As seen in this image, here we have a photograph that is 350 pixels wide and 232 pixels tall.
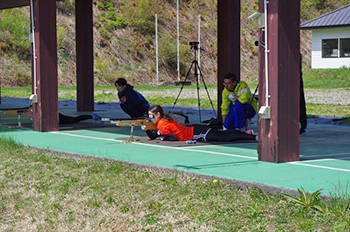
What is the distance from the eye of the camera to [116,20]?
5528cm

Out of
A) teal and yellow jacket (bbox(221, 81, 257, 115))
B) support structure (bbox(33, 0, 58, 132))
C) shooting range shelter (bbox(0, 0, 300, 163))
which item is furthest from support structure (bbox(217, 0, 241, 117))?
support structure (bbox(33, 0, 58, 132))

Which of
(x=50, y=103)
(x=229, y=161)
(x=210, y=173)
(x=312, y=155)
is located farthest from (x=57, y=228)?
(x=50, y=103)

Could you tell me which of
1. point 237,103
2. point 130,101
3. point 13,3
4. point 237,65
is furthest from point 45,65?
point 13,3

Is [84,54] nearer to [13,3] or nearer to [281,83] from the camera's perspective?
[13,3]

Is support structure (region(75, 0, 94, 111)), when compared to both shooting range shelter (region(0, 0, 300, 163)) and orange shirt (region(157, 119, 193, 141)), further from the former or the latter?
orange shirt (region(157, 119, 193, 141))

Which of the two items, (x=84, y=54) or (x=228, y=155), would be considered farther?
(x=84, y=54)

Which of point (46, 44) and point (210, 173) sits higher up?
point (46, 44)

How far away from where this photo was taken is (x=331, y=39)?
41.0 m

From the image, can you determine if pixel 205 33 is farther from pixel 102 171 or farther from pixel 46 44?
pixel 102 171

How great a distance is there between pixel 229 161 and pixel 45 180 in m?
2.30

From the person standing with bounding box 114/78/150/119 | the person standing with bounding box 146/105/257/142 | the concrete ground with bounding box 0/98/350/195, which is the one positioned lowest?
the concrete ground with bounding box 0/98/350/195

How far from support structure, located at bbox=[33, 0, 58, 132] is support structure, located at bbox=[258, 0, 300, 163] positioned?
5298mm

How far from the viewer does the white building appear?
39875 millimetres

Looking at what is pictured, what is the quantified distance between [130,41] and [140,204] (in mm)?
49653
